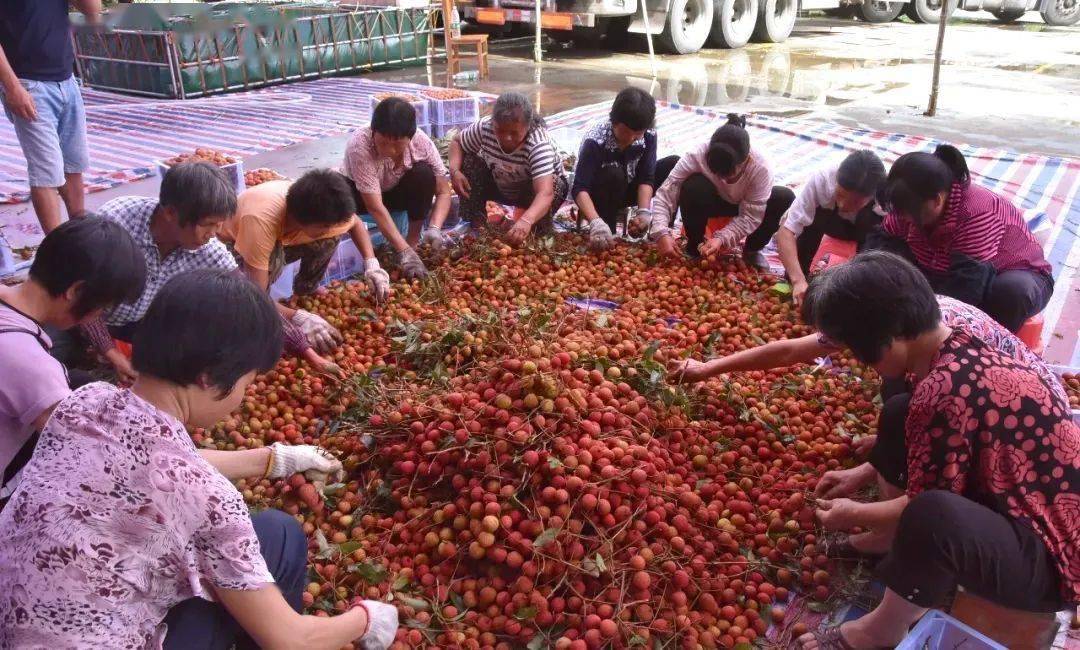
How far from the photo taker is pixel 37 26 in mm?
3277

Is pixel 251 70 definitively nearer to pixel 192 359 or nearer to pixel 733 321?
pixel 733 321

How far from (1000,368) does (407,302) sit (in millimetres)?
2203

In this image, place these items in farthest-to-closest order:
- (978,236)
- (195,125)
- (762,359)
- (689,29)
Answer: (689,29), (195,125), (978,236), (762,359)

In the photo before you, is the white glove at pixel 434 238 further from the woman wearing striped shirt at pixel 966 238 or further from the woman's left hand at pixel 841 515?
the woman's left hand at pixel 841 515

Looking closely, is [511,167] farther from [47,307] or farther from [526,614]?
[526,614]

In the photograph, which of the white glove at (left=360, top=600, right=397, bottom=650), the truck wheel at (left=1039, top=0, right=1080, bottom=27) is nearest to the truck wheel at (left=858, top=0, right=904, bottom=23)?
the truck wheel at (left=1039, top=0, right=1080, bottom=27)

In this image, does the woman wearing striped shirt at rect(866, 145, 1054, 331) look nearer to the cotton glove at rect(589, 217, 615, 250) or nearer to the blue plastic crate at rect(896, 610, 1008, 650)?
the cotton glove at rect(589, 217, 615, 250)

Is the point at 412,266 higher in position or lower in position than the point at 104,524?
lower

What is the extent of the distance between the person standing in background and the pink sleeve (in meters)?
1.23

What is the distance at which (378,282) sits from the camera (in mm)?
3178

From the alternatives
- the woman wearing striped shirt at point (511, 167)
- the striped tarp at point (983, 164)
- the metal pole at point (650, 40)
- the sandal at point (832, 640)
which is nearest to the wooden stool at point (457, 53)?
the metal pole at point (650, 40)

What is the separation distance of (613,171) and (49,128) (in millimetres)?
2505

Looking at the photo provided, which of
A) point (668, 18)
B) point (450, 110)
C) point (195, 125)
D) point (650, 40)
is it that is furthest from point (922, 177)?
point (668, 18)

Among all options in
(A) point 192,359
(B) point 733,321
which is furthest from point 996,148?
(A) point 192,359
